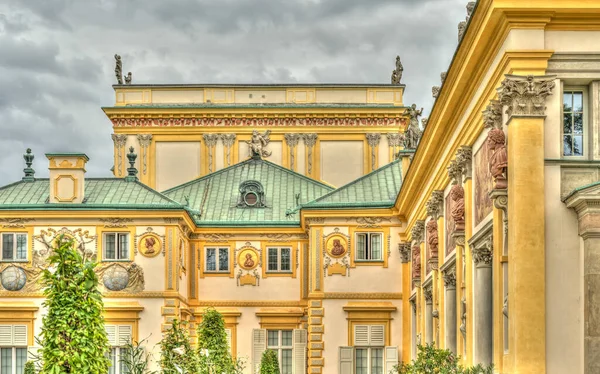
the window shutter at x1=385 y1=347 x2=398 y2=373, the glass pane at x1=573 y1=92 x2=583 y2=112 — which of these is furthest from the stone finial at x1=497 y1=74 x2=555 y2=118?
the window shutter at x1=385 y1=347 x2=398 y2=373

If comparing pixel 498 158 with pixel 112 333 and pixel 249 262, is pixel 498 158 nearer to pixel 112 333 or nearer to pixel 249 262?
pixel 112 333

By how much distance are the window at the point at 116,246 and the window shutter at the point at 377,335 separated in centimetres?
1135

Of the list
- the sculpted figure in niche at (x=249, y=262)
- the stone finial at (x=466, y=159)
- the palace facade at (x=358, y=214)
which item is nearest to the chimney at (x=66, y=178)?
the palace facade at (x=358, y=214)

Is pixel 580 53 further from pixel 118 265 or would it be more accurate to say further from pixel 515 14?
pixel 118 265

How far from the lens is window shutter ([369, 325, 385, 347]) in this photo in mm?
57216

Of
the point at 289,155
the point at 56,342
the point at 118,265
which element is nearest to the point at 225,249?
the point at 118,265

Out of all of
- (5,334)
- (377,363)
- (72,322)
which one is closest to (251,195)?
(377,363)

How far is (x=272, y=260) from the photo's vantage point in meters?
60.7

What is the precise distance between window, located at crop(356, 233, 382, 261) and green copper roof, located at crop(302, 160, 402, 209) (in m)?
1.42

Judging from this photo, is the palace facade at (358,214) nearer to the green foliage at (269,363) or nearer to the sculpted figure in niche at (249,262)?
the sculpted figure in niche at (249,262)

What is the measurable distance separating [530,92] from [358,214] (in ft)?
107

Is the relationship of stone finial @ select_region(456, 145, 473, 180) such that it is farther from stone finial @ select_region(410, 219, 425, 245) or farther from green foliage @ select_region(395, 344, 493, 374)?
stone finial @ select_region(410, 219, 425, 245)

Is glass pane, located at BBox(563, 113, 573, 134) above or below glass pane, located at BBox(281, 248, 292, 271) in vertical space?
above

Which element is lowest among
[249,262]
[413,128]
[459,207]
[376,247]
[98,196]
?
[249,262]
